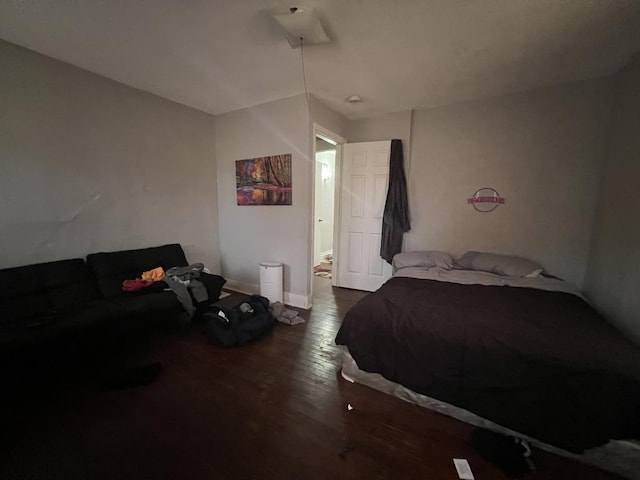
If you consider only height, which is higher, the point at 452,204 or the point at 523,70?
the point at 523,70

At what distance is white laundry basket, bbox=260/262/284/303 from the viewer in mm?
3133

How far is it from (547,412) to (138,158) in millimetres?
4031

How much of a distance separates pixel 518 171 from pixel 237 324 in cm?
351

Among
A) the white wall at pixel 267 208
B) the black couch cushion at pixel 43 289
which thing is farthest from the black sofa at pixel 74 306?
the white wall at pixel 267 208

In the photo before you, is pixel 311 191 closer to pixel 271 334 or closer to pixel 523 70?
pixel 271 334

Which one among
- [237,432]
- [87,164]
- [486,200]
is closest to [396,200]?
[486,200]

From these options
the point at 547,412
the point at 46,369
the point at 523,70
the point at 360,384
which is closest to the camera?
the point at 547,412

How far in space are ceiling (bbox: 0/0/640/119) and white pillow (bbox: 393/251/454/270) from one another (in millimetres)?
1879

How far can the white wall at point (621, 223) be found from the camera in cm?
193

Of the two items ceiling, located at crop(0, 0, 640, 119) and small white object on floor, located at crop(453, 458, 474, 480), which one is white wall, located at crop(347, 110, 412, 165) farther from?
small white object on floor, located at crop(453, 458, 474, 480)

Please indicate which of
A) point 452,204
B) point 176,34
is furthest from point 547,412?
point 176,34

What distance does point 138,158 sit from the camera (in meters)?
2.83

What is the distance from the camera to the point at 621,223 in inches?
82.7

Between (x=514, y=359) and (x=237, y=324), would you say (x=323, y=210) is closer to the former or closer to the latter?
(x=237, y=324)
